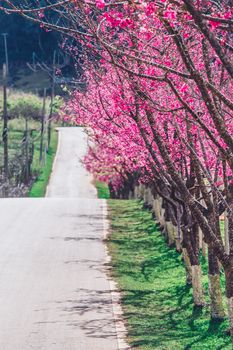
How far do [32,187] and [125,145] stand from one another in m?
35.1

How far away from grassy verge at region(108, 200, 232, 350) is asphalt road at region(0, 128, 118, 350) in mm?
417

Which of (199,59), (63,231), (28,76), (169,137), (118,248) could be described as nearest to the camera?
(199,59)

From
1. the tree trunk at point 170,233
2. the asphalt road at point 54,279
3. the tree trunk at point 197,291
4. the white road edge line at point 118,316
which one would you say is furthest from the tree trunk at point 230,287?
the tree trunk at point 170,233

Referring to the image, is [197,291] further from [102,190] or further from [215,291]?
[102,190]

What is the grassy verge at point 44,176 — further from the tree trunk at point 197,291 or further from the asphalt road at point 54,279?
the tree trunk at point 197,291

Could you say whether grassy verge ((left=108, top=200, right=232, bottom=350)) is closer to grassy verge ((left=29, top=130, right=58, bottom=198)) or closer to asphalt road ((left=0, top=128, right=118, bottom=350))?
asphalt road ((left=0, top=128, right=118, bottom=350))

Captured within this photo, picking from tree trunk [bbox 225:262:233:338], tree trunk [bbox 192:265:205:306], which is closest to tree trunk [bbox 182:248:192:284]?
tree trunk [bbox 192:265:205:306]

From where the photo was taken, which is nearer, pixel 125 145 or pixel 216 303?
pixel 216 303

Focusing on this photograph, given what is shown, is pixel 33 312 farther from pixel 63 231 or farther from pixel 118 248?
pixel 63 231

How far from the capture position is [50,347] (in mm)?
12750

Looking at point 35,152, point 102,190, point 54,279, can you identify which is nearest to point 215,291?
point 54,279

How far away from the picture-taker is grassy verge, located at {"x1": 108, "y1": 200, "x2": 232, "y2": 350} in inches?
528

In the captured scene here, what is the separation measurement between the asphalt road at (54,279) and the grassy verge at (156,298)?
42 centimetres

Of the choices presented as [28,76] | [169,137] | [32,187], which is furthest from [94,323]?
[28,76]
